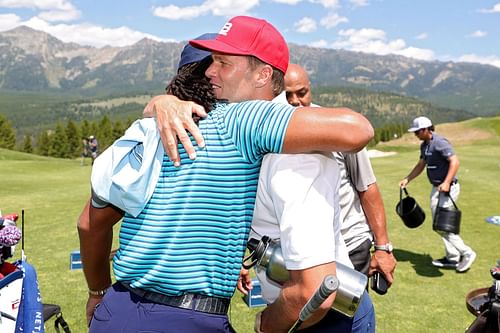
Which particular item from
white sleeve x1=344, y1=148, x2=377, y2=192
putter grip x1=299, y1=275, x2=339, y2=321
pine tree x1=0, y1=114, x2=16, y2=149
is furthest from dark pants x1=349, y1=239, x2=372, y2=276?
pine tree x1=0, y1=114, x2=16, y2=149

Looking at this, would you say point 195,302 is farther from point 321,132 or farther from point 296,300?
point 321,132

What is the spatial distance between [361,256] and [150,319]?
6.56 feet

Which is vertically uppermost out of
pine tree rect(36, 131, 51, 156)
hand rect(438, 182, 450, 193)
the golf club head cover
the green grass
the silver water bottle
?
the silver water bottle

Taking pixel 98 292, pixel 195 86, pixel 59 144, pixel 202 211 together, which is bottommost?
pixel 59 144

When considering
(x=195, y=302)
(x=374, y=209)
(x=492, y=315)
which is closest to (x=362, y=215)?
(x=374, y=209)

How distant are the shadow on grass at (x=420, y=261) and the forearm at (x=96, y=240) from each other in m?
6.96

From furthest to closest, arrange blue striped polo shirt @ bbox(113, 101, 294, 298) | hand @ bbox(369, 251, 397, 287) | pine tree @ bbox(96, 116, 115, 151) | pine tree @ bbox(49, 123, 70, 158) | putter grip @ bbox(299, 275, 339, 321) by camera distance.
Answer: pine tree @ bbox(96, 116, 115, 151)
pine tree @ bbox(49, 123, 70, 158)
hand @ bbox(369, 251, 397, 287)
blue striped polo shirt @ bbox(113, 101, 294, 298)
putter grip @ bbox(299, 275, 339, 321)

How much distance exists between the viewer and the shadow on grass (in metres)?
8.45

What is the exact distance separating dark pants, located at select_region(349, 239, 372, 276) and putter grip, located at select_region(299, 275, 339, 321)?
167cm

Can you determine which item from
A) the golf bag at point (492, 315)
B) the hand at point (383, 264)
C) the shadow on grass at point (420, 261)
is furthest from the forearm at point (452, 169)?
the hand at point (383, 264)

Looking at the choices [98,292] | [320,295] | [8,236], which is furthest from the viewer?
[8,236]

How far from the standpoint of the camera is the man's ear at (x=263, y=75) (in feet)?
7.34

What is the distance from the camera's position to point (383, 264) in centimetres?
379

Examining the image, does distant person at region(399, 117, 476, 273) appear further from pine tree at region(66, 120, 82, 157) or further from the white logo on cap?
pine tree at region(66, 120, 82, 157)
